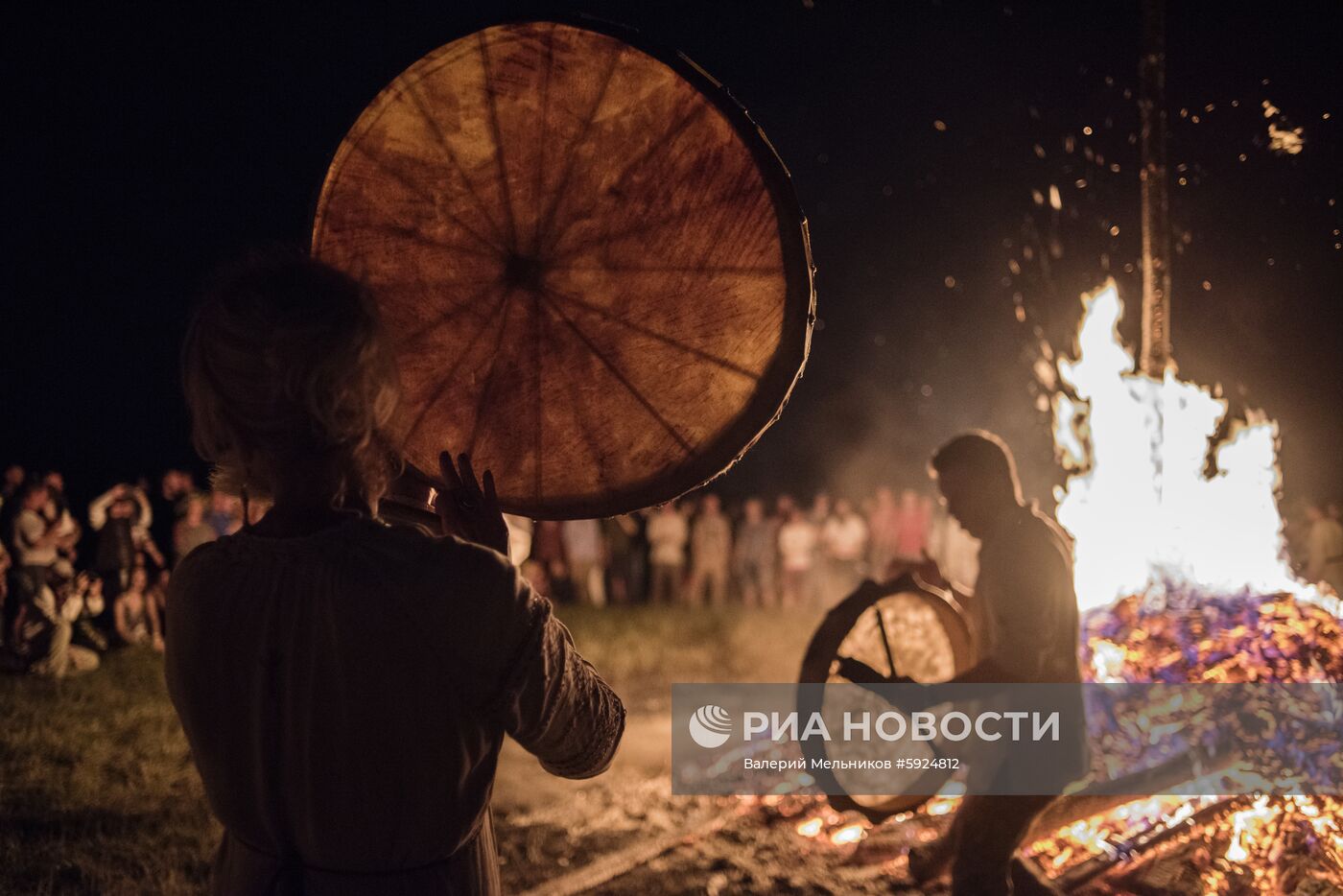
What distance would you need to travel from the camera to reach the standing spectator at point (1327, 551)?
11289 mm

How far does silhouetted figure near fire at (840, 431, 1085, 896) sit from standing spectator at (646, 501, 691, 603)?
1021 cm

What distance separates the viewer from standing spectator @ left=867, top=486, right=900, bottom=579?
13.4 metres

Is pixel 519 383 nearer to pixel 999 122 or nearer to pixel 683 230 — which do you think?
pixel 683 230

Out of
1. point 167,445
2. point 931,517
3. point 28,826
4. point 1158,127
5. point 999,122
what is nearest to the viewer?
point 28,826

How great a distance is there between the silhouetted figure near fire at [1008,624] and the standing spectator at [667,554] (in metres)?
10.2

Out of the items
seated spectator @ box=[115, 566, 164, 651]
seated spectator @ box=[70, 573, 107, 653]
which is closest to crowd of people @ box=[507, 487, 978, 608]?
seated spectator @ box=[115, 566, 164, 651]

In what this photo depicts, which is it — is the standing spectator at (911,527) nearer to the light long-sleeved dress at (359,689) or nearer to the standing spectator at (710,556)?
the standing spectator at (710,556)

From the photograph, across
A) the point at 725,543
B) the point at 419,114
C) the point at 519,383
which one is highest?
the point at 419,114

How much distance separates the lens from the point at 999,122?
1002 inches

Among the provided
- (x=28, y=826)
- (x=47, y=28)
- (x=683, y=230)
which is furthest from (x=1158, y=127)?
(x=47, y=28)

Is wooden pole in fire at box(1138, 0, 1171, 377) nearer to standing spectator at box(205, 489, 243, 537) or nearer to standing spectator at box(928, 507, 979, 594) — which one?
standing spectator at box(928, 507, 979, 594)

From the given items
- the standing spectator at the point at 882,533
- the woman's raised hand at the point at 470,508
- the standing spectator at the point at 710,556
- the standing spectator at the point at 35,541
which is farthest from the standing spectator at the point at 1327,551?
the standing spectator at the point at 35,541

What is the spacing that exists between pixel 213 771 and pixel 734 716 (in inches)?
283

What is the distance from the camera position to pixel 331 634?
4.03 feet
